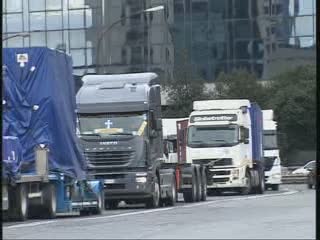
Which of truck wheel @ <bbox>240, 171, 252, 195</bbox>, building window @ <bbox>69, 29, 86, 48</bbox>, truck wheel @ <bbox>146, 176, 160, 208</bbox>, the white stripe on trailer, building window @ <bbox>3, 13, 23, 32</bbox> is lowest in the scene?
truck wheel @ <bbox>240, 171, 252, 195</bbox>

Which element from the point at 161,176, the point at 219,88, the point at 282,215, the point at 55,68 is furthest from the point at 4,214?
the point at 219,88

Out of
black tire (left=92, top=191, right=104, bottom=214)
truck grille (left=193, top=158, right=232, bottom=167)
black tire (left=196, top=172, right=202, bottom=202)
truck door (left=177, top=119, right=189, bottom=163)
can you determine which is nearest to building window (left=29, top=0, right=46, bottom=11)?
truck door (left=177, top=119, right=189, bottom=163)

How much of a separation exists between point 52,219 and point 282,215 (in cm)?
543

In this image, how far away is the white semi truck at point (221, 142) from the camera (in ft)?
130

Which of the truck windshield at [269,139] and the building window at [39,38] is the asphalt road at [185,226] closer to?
the truck windshield at [269,139]

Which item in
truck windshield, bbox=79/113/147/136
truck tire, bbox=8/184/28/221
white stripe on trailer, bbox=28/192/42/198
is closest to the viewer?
truck tire, bbox=8/184/28/221

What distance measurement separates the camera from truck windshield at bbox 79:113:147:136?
29.4m

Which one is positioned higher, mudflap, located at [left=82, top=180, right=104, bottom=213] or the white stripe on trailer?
the white stripe on trailer

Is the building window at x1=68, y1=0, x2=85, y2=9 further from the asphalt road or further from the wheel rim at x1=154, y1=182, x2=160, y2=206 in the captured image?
the asphalt road

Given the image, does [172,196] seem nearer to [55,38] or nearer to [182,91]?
[182,91]

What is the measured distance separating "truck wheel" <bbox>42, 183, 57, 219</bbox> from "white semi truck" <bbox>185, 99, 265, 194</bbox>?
46.8 feet

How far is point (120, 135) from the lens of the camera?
29.4 meters

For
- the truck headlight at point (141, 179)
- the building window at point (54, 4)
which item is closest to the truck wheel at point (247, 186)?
the truck headlight at point (141, 179)

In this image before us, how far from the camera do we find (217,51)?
84.9m
